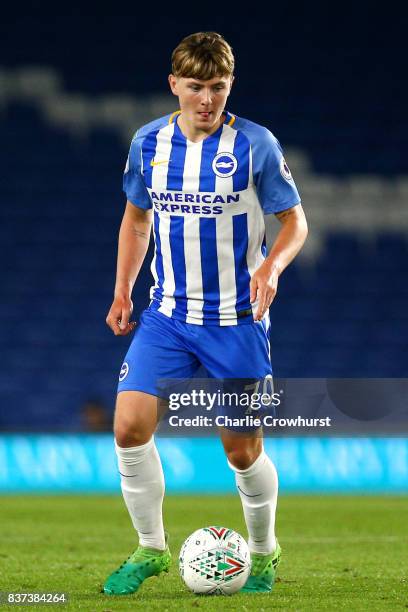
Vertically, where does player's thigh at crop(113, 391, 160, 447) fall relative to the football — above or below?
above

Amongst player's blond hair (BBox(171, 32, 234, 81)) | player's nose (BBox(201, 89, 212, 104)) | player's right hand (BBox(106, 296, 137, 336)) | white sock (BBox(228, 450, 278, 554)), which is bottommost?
white sock (BBox(228, 450, 278, 554))

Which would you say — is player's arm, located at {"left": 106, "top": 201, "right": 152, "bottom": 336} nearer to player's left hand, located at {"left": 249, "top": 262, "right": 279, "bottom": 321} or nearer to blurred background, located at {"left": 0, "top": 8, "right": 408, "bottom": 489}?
player's left hand, located at {"left": 249, "top": 262, "right": 279, "bottom": 321}

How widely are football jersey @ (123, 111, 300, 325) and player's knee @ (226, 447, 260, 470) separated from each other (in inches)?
19.0

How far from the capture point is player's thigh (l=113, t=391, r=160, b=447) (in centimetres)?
429

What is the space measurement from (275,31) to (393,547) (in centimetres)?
1118

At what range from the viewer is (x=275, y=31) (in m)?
16.8

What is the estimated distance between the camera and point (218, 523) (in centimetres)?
874

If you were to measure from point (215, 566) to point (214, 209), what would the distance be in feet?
4.29

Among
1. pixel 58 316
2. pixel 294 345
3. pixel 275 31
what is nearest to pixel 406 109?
pixel 275 31

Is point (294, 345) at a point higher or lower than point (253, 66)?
lower

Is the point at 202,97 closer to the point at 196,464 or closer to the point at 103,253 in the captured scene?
the point at 196,464

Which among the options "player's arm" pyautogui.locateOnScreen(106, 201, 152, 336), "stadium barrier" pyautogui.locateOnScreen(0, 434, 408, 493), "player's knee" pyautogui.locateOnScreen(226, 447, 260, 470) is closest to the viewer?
"player's knee" pyautogui.locateOnScreen(226, 447, 260, 470)

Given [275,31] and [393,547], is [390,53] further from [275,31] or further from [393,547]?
[393,547]

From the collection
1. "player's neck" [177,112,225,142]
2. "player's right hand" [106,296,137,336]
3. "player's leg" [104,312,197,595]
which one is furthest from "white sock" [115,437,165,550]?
"player's neck" [177,112,225,142]
